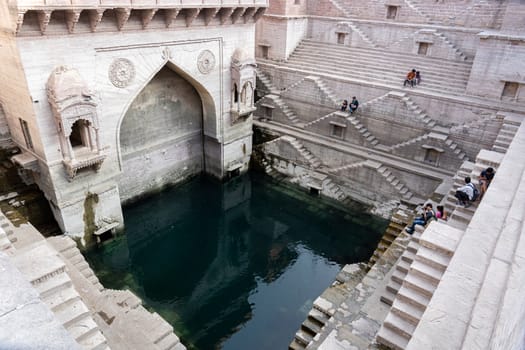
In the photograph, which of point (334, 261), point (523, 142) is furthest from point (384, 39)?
point (334, 261)

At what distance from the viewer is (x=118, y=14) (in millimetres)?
8031

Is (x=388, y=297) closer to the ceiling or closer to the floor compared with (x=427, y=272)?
closer to the floor

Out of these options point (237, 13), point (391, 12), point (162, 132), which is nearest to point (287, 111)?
point (237, 13)

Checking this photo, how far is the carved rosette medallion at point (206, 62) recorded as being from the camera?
10547mm

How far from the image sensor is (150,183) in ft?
39.3

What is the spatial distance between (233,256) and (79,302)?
19.4 feet

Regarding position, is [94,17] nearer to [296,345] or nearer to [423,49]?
[296,345]

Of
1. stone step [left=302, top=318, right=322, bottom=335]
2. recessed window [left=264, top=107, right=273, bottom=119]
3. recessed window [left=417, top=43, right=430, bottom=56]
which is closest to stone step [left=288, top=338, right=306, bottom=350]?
stone step [left=302, top=318, right=322, bottom=335]

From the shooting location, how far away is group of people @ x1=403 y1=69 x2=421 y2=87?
1191 cm

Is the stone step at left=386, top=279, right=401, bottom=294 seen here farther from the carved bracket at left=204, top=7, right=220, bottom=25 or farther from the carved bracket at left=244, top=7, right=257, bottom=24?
the carved bracket at left=244, top=7, right=257, bottom=24

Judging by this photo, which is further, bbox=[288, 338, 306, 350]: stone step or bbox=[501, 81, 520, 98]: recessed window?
bbox=[501, 81, 520, 98]: recessed window

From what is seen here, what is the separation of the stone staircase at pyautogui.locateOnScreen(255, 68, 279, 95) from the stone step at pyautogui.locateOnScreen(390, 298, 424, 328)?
10547 millimetres

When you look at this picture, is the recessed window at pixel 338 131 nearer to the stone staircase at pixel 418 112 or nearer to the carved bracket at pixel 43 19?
the stone staircase at pixel 418 112

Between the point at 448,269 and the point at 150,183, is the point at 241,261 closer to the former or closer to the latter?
the point at 150,183
